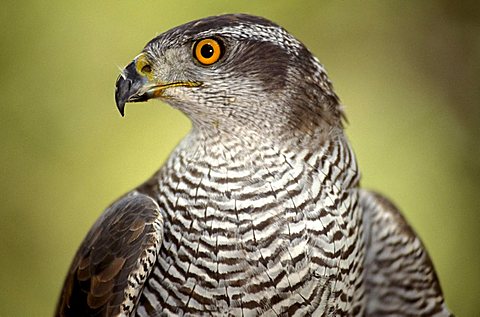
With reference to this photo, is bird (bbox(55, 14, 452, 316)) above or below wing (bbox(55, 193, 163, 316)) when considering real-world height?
above

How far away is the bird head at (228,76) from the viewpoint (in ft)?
8.52

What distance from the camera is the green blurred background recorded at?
5734mm

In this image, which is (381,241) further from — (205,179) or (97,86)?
(97,86)

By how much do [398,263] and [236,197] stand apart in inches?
36.0

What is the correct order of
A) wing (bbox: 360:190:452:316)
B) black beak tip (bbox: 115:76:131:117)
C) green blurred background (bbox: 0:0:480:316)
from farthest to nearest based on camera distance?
green blurred background (bbox: 0:0:480:316) < wing (bbox: 360:190:452:316) < black beak tip (bbox: 115:76:131:117)

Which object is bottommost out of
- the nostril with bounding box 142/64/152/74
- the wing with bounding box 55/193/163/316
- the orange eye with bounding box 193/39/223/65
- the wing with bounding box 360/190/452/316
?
the wing with bounding box 55/193/163/316

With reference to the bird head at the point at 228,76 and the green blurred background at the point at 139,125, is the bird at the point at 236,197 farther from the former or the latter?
the green blurred background at the point at 139,125

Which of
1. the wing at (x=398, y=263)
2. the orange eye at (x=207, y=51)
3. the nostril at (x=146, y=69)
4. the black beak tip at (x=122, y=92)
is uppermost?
the orange eye at (x=207, y=51)

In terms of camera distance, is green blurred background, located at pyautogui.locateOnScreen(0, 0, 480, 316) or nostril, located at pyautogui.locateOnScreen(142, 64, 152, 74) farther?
green blurred background, located at pyautogui.locateOnScreen(0, 0, 480, 316)

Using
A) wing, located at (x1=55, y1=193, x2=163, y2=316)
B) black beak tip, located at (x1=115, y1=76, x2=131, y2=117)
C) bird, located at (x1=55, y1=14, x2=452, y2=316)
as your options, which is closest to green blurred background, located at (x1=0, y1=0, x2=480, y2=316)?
wing, located at (x1=55, y1=193, x2=163, y2=316)

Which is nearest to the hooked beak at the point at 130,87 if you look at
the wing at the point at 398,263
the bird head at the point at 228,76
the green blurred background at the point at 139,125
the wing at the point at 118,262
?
the bird head at the point at 228,76

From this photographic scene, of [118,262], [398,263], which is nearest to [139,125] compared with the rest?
[398,263]

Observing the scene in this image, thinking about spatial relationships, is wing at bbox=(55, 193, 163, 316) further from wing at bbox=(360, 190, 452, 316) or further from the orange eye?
wing at bbox=(360, 190, 452, 316)

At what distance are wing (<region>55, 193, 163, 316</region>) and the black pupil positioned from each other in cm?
59
